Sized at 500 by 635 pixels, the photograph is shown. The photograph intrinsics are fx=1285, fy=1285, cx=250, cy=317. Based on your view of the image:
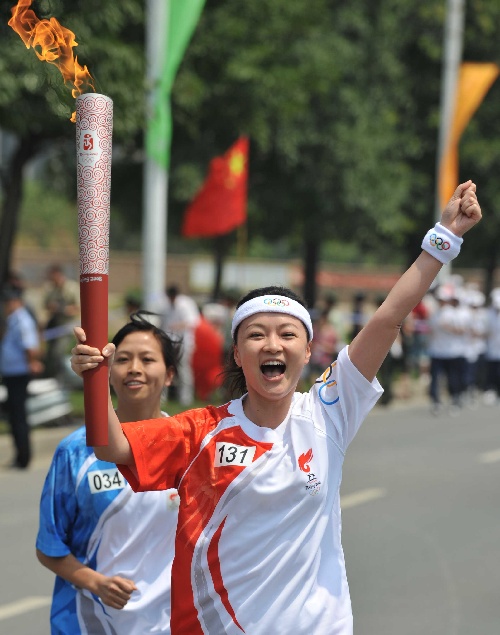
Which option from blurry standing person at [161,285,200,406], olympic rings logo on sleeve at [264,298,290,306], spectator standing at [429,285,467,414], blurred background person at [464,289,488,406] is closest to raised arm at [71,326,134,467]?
olympic rings logo on sleeve at [264,298,290,306]

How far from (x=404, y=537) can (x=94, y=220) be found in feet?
19.1

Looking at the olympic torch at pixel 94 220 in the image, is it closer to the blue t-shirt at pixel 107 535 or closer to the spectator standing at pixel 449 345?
the blue t-shirt at pixel 107 535

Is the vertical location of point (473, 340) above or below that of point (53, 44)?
below

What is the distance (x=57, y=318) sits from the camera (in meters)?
14.3

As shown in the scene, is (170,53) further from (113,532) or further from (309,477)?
(309,477)

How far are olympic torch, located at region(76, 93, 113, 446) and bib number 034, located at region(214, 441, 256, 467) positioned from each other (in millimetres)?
458

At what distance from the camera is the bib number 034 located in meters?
3.04

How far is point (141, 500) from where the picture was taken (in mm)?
3738

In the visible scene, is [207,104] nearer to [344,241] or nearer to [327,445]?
[344,241]

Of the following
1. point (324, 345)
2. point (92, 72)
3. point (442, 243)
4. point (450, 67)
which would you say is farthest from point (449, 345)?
point (442, 243)

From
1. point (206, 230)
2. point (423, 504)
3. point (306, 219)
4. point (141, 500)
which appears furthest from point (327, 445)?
point (306, 219)

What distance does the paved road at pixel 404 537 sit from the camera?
6273mm

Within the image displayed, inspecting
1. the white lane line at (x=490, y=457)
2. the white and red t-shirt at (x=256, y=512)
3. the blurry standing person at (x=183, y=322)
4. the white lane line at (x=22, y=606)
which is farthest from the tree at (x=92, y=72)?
the white and red t-shirt at (x=256, y=512)

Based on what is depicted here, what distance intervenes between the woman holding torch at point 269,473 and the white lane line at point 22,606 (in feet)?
11.5
